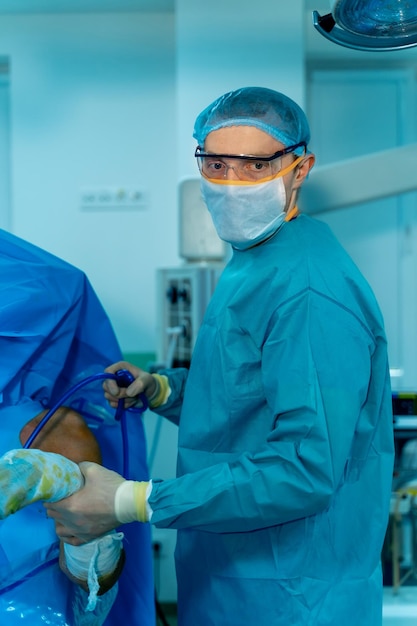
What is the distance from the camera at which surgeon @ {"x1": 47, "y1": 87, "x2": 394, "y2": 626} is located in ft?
2.73

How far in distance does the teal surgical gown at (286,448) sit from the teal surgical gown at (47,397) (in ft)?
0.52

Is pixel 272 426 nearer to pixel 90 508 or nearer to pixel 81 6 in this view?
pixel 90 508

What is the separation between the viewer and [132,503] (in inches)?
33.4

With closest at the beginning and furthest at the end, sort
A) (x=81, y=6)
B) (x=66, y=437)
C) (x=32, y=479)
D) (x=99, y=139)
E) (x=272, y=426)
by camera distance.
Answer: (x=32, y=479) < (x=272, y=426) < (x=66, y=437) < (x=81, y=6) < (x=99, y=139)

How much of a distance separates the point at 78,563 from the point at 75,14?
248 cm

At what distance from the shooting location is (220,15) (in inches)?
95.3

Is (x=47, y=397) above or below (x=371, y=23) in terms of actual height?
below

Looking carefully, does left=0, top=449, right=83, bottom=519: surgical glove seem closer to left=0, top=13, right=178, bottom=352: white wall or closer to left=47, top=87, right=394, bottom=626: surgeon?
left=47, top=87, right=394, bottom=626: surgeon

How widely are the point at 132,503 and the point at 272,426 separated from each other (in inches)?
8.7

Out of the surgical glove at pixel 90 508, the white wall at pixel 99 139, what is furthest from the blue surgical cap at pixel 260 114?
the white wall at pixel 99 139

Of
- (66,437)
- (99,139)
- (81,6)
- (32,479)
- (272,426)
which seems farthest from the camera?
(99,139)

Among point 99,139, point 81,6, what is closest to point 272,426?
point 99,139

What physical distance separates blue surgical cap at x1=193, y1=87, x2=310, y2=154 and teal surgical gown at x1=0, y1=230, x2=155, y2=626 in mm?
390

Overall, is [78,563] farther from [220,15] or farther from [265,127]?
[220,15]
